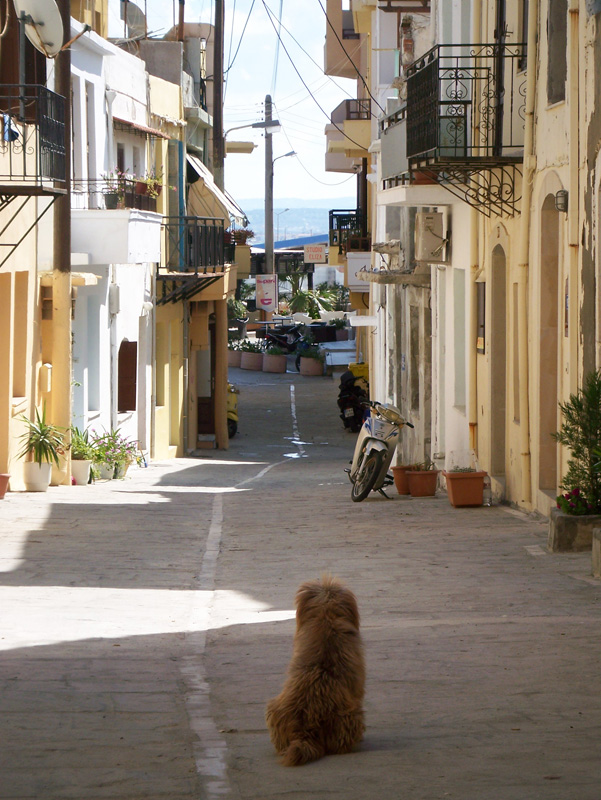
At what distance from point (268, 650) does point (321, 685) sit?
1992 mm

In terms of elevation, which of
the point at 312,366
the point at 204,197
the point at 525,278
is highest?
the point at 204,197

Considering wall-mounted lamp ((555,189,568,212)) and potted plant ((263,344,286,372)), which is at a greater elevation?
wall-mounted lamp ((555,189,568,212))

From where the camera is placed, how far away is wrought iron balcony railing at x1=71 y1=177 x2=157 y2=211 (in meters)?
18.0

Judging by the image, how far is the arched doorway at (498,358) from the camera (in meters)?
13.4

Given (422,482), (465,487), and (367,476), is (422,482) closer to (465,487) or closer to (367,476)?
(367,476)

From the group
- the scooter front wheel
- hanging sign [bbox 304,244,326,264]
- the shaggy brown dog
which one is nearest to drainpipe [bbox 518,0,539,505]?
the scooter front wheel

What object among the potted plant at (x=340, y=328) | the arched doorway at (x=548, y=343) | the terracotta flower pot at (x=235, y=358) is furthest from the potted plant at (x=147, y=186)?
the potted plant at (x=340, y=328)

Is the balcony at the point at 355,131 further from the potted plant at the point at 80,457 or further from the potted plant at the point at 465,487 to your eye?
the potted plant at the point at 465,487

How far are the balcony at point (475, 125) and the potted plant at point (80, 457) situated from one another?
599cm

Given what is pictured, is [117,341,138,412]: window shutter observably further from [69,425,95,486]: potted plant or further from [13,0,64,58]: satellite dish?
[13,0,64,58]: satellite dish

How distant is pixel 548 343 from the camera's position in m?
11.3

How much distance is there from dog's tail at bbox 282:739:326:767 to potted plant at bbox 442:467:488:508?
8.28m

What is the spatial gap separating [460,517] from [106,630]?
558cm

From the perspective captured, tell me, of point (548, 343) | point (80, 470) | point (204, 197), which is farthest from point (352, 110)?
point (548, 343)
